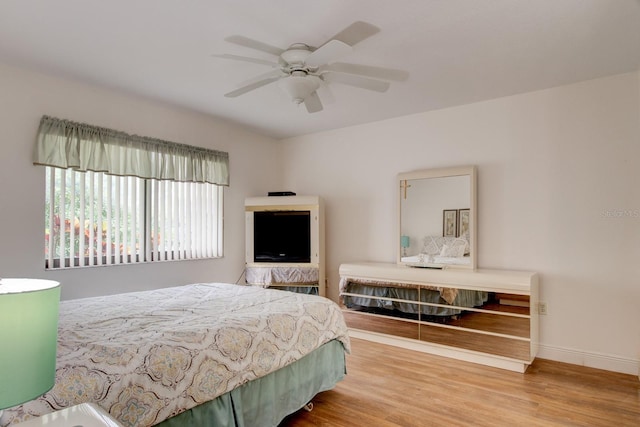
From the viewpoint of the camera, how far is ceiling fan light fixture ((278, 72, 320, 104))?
8.50ft

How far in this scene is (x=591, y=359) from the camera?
3.24 metres

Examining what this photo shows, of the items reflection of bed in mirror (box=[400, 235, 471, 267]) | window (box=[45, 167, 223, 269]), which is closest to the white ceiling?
window (box=[45, 167, 223, 269])

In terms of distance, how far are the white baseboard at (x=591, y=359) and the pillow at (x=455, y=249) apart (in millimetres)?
1086

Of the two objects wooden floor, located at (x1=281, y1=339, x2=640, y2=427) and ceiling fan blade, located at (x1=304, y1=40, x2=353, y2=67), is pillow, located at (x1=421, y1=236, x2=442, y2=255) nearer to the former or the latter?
wooden floor, located at (x1=281, y1=339, x2=640, y2=427)

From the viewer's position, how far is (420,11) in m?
2.23

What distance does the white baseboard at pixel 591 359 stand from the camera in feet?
10.1

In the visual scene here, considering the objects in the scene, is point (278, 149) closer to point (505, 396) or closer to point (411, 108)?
point (411, 108)

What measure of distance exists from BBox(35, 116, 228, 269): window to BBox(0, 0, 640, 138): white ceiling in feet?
2.18

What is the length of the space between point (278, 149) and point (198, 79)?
2273 mm

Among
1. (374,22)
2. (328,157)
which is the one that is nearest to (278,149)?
(328,157)

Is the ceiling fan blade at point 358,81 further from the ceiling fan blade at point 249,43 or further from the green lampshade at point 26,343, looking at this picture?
the green lampshade at point 26,343

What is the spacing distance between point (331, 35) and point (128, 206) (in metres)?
2.56

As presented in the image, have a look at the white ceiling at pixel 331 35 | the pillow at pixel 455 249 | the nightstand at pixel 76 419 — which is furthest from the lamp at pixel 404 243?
the nightstand at pixel 76 419

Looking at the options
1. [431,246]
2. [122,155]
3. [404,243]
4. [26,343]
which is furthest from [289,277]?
[26,343]
